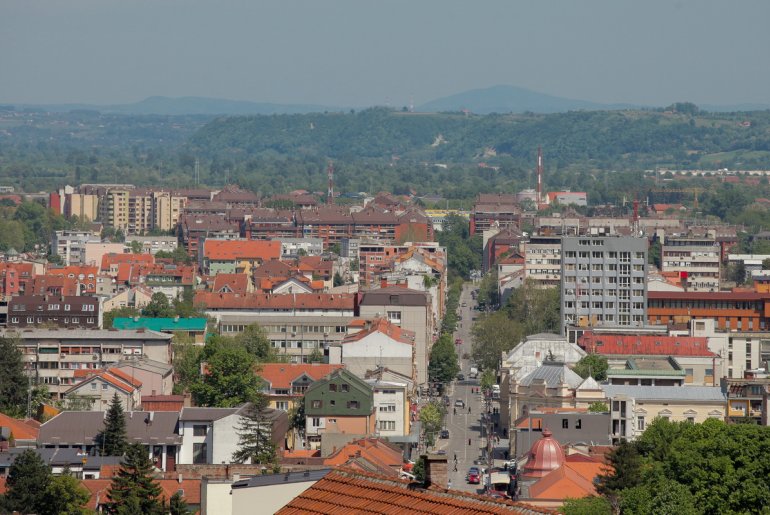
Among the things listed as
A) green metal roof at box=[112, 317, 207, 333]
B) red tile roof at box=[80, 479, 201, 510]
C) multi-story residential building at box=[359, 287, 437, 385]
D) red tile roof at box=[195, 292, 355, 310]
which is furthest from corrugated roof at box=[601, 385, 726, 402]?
red tile roof at box=[195, 292, 355, 310]

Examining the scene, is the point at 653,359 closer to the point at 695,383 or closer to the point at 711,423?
the point at 695,383

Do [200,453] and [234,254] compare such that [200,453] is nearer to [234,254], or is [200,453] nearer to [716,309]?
[716,309]

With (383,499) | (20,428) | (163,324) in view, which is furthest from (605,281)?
(383,499)

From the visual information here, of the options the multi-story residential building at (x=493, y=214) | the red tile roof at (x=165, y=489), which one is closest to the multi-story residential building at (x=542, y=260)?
the multi-story residential building at (x=493, y=214)

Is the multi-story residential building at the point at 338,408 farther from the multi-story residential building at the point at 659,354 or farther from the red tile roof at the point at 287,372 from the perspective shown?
the multi-story residential building at the point at 659,354

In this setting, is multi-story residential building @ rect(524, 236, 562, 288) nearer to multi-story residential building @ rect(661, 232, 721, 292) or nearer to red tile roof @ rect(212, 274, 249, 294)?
multi-story residential building @ rect(661, 232, 721, 292)
